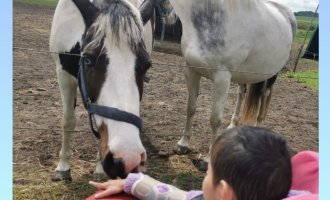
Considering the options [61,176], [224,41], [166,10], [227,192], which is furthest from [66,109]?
[227,192]

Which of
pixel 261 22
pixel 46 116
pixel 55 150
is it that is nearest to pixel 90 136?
pixel 55 150

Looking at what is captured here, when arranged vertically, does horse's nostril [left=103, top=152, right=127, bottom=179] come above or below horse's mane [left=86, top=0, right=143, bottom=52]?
below

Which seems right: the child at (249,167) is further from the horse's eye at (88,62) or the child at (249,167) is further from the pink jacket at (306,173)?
the horse's eye at (88,62)

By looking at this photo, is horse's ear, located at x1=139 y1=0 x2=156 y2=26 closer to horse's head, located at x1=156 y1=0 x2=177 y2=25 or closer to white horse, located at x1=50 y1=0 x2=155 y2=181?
white horse, located at x1=50 y1=0 x2=155 y2=181

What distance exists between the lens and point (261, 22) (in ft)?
9.67

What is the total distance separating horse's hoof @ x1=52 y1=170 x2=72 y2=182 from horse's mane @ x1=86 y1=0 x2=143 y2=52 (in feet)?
4.65

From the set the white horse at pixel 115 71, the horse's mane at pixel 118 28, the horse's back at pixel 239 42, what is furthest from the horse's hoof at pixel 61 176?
the horse's back at pixel 239 42

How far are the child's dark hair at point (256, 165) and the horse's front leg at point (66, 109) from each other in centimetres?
182

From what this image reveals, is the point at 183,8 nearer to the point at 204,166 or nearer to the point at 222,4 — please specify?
the point at 222,4

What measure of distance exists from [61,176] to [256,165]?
2.15 metres

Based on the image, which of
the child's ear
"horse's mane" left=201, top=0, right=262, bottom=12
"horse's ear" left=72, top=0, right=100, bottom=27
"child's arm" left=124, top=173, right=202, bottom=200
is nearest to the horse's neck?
"horse's mane" left=201, top=0, right=262, bottom=12

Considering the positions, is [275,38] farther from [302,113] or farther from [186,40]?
[302,113]

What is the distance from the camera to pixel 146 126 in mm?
3930

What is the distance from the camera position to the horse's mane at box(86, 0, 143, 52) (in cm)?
167
